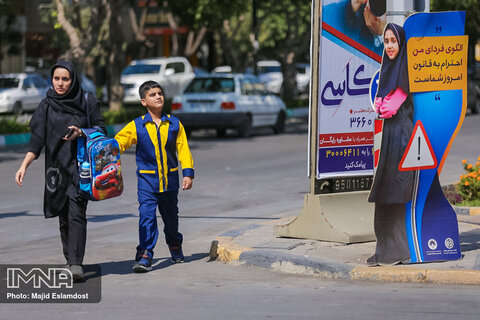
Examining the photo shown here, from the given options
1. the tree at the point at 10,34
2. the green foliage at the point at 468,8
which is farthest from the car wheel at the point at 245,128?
the tree at the point at 10,34

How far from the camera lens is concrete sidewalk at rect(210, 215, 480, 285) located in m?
7.91

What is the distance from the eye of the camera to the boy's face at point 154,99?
849 cm

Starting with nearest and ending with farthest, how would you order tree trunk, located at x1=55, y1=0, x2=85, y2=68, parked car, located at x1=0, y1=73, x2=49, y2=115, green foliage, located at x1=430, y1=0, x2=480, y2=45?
tree trunk, located at x1=55, y1=0, x2=85, y2=68
parked car, located at x1=0, y1=73, x2=49, y2=115
green foliage, located at x1=430, y1=0, x2=480, y2=45

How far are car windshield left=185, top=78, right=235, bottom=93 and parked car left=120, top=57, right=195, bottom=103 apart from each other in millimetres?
A: 12798

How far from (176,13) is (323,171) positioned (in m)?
26.9

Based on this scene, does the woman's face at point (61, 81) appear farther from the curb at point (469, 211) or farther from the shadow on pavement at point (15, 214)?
the curb at point (469, 211)

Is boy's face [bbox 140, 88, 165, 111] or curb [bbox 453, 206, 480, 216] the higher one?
boy's face [bbox 140, 88, 165, 111]

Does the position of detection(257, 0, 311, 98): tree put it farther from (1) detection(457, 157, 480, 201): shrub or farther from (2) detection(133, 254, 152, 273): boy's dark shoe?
(2) detection(133, 254, 152, 273): boy's dark shoe

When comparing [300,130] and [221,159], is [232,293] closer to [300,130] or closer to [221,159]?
[221,159]

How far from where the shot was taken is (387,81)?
26.6 ft

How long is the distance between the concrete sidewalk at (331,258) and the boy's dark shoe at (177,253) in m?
0.36

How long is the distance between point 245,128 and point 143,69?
15664mm

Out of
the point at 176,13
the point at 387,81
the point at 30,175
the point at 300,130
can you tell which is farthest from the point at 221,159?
the point at 176,13

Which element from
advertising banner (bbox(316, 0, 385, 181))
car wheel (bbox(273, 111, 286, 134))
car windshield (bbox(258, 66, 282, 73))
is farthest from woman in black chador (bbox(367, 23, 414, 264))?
car windshield (bbox(258, 66, 282, 73))
